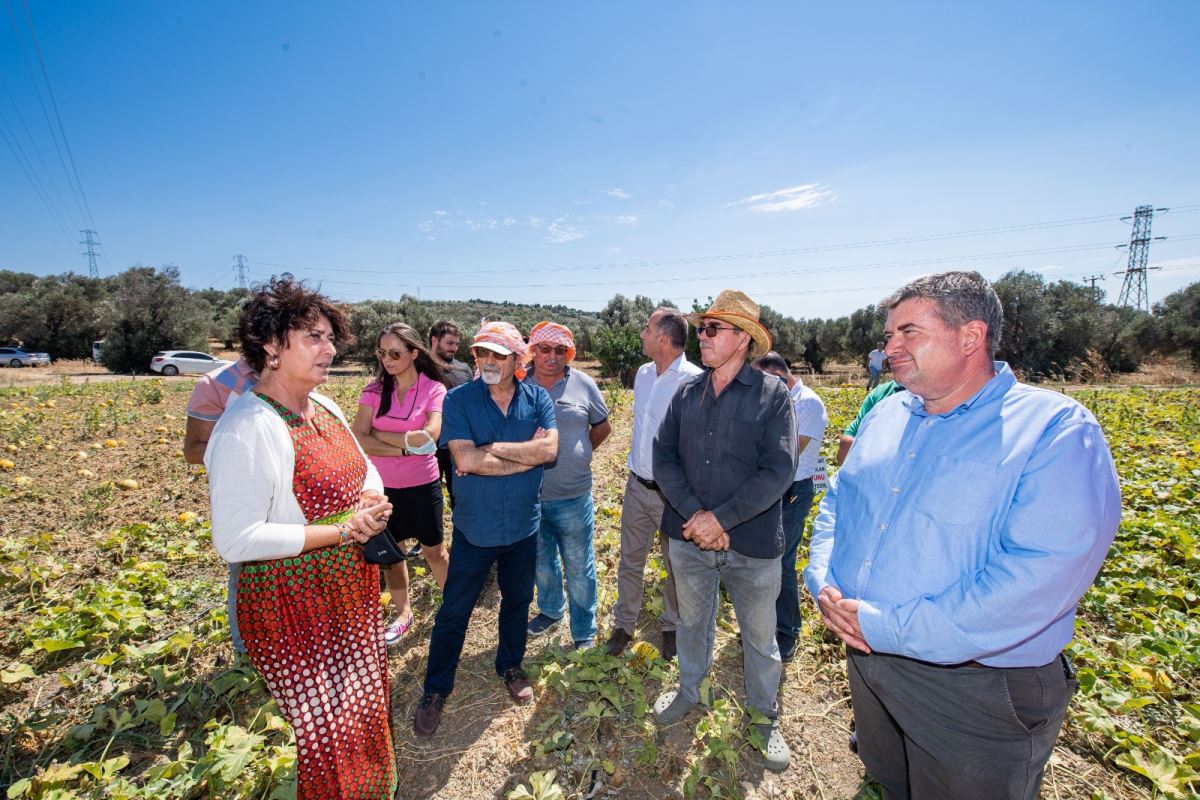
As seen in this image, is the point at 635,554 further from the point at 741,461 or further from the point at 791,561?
the point at 741,461

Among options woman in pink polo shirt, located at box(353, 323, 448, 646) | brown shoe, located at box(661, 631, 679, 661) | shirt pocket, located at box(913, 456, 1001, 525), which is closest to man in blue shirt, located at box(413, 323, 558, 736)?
woman in pink polo shirt, located at box(353, 323, 448, 646)

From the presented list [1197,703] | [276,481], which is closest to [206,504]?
[276,481]

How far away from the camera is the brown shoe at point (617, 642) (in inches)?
140

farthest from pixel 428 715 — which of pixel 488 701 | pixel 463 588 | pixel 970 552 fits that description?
pixel 970 552

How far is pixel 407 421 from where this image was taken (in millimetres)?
3596

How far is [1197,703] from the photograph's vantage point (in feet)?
9.15

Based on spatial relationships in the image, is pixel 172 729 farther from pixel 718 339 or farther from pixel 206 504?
pixel 206 504

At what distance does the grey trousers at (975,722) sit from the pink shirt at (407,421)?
2.99 metres

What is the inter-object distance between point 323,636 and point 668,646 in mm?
2481

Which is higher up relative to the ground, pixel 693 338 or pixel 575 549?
pixel 693 338

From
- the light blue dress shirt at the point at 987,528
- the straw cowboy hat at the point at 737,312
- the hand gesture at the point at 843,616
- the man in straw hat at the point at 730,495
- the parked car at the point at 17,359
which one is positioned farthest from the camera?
the parked car at the point at 17,359

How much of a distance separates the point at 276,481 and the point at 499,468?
1.17 metres

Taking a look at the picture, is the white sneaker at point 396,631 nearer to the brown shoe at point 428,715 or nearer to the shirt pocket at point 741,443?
the brown shoe at point 428,715

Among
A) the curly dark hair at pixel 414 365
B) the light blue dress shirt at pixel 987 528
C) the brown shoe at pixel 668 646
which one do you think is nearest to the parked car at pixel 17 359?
the curly dark hair at pixel 414 365
